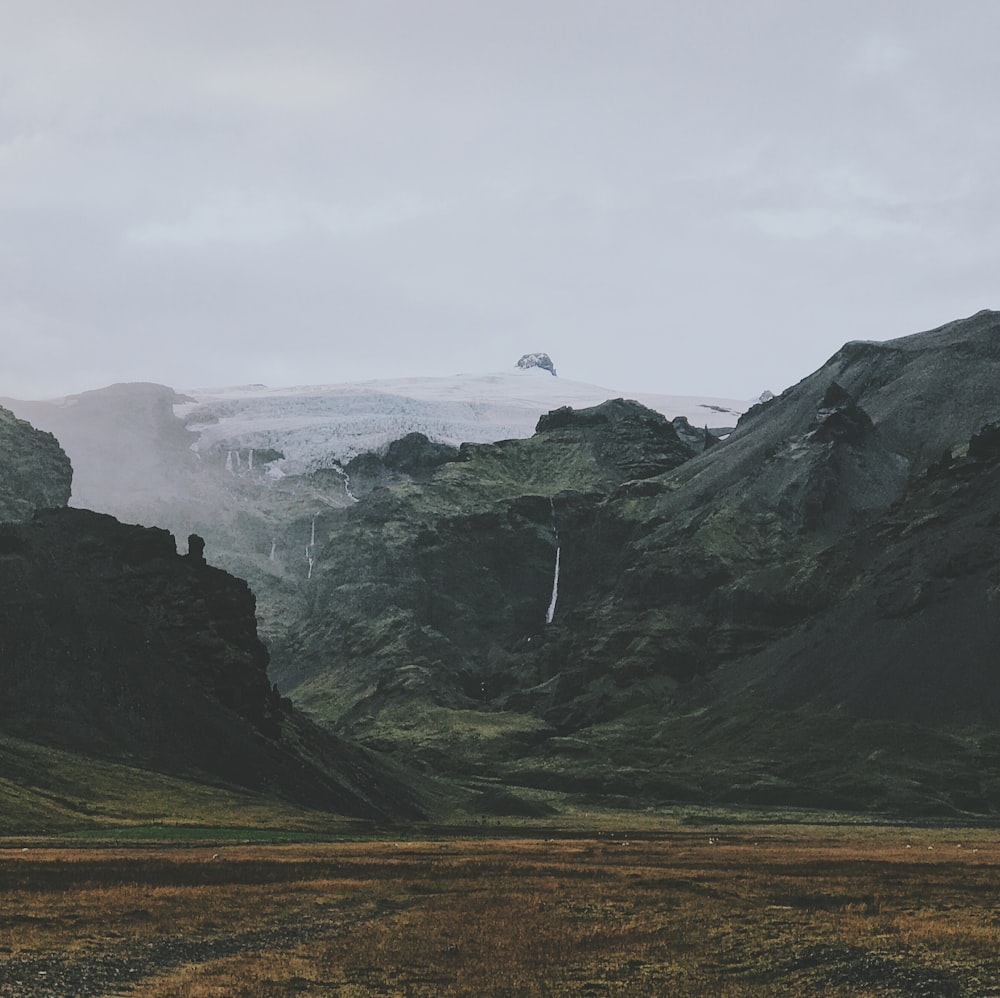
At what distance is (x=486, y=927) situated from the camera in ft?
170

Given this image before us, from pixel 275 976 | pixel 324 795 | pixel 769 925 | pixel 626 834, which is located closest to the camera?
pixel 275 976

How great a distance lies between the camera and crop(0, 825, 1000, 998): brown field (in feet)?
129

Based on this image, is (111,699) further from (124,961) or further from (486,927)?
(124,961)

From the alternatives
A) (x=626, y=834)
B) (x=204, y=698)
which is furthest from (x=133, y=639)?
(x=626, y=834)

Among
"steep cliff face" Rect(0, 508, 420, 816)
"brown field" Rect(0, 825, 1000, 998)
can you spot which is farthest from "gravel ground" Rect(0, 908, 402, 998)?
"steep cliff face" Rect(0, 508, 420, 816)

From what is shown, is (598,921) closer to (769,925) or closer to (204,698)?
(769,925)

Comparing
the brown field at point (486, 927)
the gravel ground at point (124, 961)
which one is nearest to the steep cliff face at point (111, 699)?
the brown field at point (486, 927)

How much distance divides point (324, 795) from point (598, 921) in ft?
443

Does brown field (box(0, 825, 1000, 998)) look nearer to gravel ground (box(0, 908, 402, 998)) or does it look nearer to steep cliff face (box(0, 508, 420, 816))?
gravel ground (box(0, 908, 402, 998))

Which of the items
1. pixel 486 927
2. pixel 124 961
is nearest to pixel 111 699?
pixel 486 927

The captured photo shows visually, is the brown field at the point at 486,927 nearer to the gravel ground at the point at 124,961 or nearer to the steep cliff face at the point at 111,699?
the gravel ground at the point at 124,961

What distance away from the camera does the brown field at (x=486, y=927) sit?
39.2m

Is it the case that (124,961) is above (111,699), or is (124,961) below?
above

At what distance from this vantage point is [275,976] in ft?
130
